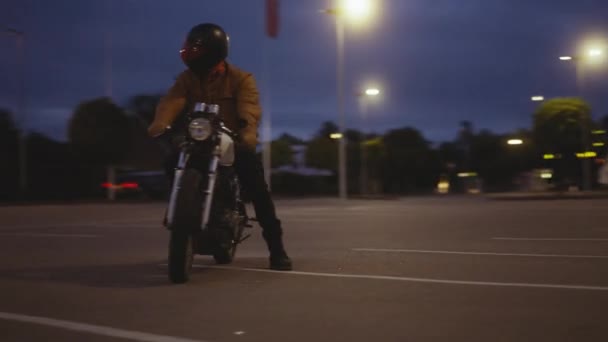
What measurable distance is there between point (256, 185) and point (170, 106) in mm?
1019

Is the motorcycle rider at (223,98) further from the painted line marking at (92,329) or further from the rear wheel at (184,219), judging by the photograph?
the painted line marking at (92,329)

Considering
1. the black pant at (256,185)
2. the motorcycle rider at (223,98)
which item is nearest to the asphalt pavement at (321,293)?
the black pant at (256,185)

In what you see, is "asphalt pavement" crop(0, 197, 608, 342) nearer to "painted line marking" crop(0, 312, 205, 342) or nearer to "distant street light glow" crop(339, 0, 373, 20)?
"painted line marking" crop(0, 312, 205, 342)

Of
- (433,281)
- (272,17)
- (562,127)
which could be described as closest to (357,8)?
(272,17)

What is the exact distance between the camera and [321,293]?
5430 millimetres

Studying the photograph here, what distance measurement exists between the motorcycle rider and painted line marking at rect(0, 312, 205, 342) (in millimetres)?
1981

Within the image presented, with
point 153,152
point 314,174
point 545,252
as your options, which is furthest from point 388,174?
point 545,252

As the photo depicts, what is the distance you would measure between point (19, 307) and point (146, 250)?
3.58m

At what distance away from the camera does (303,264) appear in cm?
712

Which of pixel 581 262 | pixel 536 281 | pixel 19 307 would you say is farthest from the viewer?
pixel 581 262

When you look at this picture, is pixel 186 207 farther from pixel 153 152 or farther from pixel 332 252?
pixel 153 152

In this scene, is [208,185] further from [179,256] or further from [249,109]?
[249,109]

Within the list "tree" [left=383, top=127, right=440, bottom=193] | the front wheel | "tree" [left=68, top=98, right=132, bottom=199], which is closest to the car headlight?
the front wheel

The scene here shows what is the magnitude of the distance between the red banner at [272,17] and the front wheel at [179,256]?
913 inches
